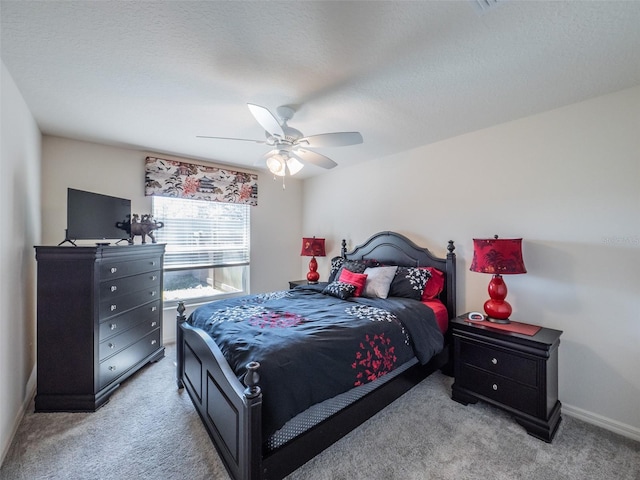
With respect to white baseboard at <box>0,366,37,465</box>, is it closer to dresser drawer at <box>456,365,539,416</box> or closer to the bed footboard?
the bed footboard

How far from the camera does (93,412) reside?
7.19 ft

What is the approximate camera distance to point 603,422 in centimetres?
209

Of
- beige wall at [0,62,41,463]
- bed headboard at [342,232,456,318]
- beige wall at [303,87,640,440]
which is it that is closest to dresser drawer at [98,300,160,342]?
beige wall at [0,62,41,463]

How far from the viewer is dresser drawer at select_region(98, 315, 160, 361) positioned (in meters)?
2.36

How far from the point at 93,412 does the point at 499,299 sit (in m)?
3.45

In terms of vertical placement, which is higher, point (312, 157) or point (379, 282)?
point (312, 157)

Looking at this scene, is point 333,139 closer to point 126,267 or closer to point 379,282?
point 379,282

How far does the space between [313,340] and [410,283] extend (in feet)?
5.11

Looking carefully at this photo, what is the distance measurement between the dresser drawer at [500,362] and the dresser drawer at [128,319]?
3.07 metres

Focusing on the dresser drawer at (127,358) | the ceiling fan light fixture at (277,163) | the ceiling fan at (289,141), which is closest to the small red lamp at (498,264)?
the ceiling fan at (289,141)

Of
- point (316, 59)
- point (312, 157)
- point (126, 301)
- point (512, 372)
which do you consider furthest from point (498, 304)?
point (126, 301)

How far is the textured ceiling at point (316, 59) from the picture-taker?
138 cm

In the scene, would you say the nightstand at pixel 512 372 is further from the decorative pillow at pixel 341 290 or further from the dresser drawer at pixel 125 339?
the dresser drawer at pixel 125 339

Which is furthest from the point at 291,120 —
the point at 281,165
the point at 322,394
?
the point at 322,394
